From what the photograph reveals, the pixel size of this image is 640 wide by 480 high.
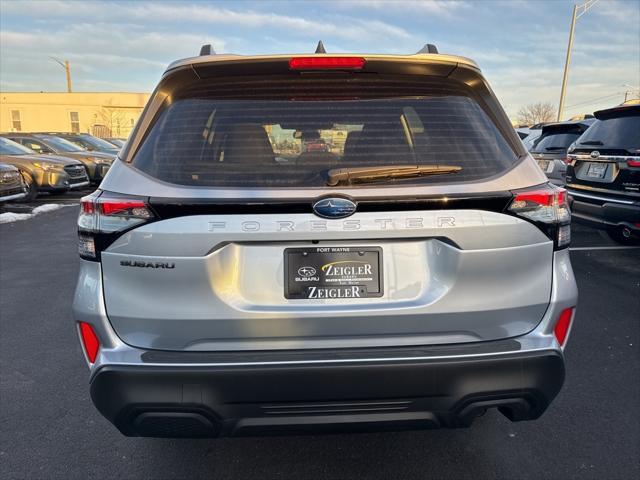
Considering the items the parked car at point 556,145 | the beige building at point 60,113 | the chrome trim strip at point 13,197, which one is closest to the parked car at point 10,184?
the chrome trim strip at point 13,197

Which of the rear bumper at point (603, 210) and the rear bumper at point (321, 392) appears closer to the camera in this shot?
the rear bumper at point (321, 392)

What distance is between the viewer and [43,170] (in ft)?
38.1

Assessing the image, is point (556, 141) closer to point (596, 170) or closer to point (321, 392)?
point (596, 170)

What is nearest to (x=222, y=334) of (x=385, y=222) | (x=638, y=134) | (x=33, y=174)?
(x=385, y=222)

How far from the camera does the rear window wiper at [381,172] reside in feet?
5.79

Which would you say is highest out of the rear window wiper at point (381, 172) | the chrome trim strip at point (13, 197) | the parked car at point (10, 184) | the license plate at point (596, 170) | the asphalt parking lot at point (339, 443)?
the rear window wiper at point (381, 172)

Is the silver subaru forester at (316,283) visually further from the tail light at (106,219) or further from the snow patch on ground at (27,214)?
the snow patch on ground at (27,214)

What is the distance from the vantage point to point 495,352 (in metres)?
1.80

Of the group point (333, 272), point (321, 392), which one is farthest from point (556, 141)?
point (321, 392)

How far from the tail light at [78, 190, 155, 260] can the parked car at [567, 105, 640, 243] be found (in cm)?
545

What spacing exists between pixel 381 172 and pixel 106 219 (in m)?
1.07

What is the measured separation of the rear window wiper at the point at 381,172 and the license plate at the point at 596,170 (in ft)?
16.2

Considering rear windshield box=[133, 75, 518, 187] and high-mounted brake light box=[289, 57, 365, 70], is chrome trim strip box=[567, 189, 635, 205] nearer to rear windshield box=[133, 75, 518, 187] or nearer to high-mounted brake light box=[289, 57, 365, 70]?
rear windshield box=[133, 75, 518, 187]

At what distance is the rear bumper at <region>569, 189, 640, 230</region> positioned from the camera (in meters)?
5.31
